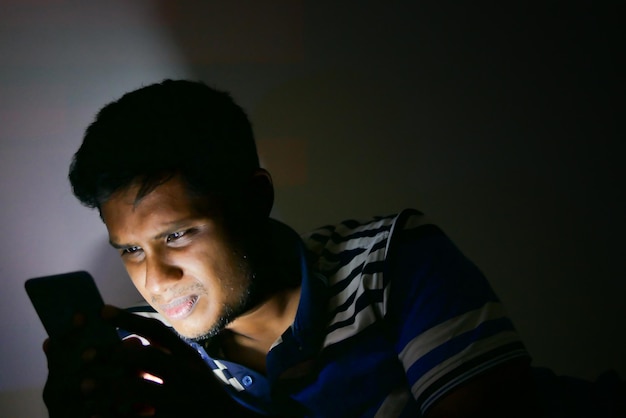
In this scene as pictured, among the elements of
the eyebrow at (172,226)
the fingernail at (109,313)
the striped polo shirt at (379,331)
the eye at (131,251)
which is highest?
the eyebrow at (172,226)

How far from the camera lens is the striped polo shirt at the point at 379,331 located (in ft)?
2.38

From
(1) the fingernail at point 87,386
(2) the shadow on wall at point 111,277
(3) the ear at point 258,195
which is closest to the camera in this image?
(1) the fingernail at point 87,386

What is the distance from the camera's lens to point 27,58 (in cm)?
95

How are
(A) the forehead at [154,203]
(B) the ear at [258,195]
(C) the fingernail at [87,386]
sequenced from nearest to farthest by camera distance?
(C) the fingernail at [87,386] < (A) the forehead at [154,203] < (B) the ear at [258,195]

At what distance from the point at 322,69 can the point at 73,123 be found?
48cm

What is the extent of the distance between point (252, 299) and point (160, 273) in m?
0.16

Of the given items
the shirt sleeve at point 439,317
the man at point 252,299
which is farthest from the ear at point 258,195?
the shirt sleeve at point 439,317

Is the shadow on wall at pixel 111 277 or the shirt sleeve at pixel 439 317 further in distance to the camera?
the shadow on wall at pixel 111 277

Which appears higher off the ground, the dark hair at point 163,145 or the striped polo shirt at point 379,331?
the dark hair at point 163,145

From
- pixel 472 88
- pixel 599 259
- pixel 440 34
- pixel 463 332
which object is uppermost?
pixel 440 34

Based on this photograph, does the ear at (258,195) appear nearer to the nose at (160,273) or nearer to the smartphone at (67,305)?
the nose at (160,273)

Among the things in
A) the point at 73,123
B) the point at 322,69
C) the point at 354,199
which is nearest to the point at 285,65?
the point at 322,69

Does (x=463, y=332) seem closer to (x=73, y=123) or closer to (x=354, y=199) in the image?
(x=354, y=199)

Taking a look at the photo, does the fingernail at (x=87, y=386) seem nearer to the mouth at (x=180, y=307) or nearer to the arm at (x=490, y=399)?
the mouth at (x=180, y=307)
